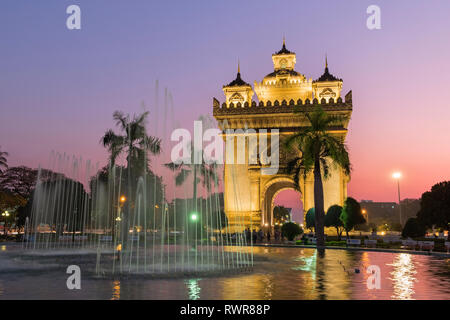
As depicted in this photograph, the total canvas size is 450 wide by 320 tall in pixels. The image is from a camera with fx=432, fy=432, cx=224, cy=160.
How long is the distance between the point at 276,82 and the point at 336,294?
4461 cm

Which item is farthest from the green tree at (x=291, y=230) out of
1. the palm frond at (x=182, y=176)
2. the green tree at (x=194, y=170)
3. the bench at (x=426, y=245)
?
the bench at (x=426, y=245)

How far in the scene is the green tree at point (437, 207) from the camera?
130 ft

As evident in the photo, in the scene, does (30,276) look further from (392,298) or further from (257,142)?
(257,142)

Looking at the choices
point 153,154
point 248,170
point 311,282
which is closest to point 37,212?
point 153,154

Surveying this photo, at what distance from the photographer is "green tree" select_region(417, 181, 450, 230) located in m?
39.8

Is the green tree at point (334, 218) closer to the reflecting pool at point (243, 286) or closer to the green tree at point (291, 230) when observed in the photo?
the green tree at point (291, 230)

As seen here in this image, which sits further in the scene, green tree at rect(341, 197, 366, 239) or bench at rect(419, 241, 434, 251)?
green tree at rect(341, 197, 366, 239)

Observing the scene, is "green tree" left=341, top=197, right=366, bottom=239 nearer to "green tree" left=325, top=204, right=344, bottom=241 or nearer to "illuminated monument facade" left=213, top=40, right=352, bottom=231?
"green tree" left=325, top=204, right=344, bottom=241

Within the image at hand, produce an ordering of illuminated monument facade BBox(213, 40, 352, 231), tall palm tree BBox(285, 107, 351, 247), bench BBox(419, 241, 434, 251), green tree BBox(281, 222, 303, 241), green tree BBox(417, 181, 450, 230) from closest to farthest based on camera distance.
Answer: bench BBox(419, 241, 434, 251) → tall palm tree BBox(285, 107, 351, 247) → green tree BBox(281, 222, 303, 241) → green tree BBox(417, 181, 450, 230) → illuminated monument facade BBox(213, 40, 352, 231)

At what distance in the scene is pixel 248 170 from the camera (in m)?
43.1

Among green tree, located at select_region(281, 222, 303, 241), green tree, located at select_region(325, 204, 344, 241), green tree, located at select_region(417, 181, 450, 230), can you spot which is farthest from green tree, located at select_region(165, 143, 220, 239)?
green tree, located at select_region(417, 181, 450, 230)

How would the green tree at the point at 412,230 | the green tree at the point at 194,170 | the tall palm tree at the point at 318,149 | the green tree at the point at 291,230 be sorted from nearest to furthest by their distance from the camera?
the tall palm tree at the point at 318,149 → the green tree at the point at 194,170 → the green tree at the point at 412,230 → the green tree at the point at 291,230

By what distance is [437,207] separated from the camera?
40250mm
